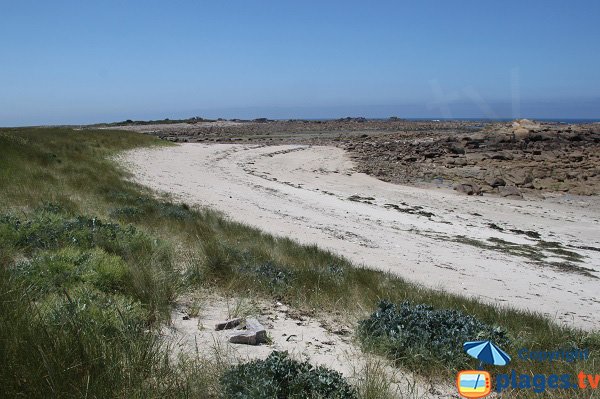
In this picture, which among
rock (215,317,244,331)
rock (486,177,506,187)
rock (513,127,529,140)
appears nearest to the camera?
rock (215,317,244,331)

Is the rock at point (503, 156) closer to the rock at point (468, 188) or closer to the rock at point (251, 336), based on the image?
the rock at point (468, 188)

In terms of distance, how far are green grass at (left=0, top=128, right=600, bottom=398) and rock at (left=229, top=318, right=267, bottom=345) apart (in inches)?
27.5

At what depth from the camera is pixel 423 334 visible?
4.00 m

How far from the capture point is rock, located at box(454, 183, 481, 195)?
65.9 ft

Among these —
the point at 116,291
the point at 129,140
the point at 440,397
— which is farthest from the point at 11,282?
the point at 129,140

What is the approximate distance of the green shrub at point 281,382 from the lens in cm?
288

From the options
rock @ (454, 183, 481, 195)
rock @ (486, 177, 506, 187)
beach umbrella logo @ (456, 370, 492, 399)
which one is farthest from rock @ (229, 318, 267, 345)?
rock @ (486, 177, 506, 187)

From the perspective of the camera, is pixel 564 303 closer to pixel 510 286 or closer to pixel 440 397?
pixel 510 286

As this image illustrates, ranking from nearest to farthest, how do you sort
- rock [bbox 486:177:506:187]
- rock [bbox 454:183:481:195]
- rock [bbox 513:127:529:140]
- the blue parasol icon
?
the blue parasol icon
rock [bbox 454:183:481:195]
rock [bbox 486:177:506:187]
rock [bbox 513:127:529:140]

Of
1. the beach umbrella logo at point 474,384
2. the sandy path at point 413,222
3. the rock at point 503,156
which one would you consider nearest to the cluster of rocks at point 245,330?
the beach umbrella logo at point 474,384

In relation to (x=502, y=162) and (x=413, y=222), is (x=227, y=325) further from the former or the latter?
(x=502, y=162)

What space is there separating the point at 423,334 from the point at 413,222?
10451mm

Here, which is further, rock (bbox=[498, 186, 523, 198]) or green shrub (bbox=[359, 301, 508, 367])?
rock (bbox=[498, 186, 523, 198])

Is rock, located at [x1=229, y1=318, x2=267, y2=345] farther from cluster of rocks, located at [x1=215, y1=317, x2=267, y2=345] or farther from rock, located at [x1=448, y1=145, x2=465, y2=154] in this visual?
rock, located at [x1=448, y1=145, x2=465, y2=154]
